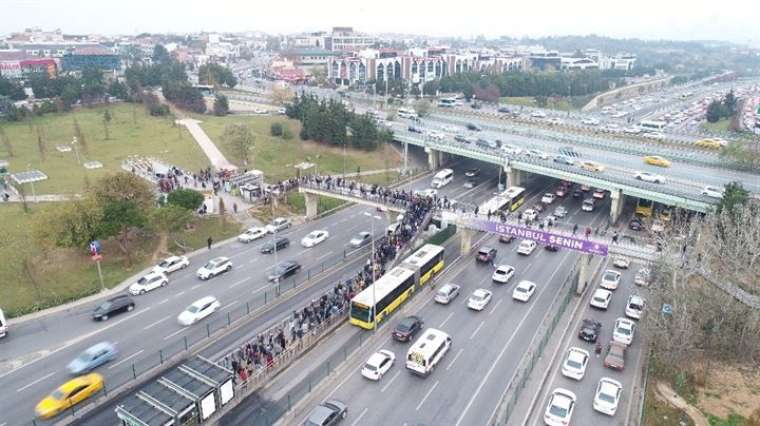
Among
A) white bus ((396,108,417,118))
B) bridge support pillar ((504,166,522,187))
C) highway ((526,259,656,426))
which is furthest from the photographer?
white bus ((396,108,417,118))

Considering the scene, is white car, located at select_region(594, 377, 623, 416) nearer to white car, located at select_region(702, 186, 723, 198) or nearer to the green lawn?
white car, located at select_region(702, 186, 723, 198)

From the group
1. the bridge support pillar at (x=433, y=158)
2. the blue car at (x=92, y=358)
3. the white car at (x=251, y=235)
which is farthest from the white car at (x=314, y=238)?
the bridge support pillar at (x=433, y=158)

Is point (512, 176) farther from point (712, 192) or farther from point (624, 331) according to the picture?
point (624, 331)

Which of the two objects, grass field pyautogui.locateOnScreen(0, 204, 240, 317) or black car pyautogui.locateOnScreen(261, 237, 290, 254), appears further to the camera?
black car pyautogui.locateOnScreen(261, 237, 290, 254)

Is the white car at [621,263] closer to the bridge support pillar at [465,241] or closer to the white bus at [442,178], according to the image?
the bridge support pillar at [465,241]

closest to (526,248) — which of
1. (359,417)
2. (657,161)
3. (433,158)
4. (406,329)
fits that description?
(406,329)

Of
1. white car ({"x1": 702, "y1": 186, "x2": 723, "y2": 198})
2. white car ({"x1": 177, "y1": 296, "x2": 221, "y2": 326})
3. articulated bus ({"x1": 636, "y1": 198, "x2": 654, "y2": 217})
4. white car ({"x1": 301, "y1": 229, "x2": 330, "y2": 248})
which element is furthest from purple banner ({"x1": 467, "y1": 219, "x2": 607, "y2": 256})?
articulated bus ({"x1": 636, "y1": 198, "x2": 654, "y2": 217})
